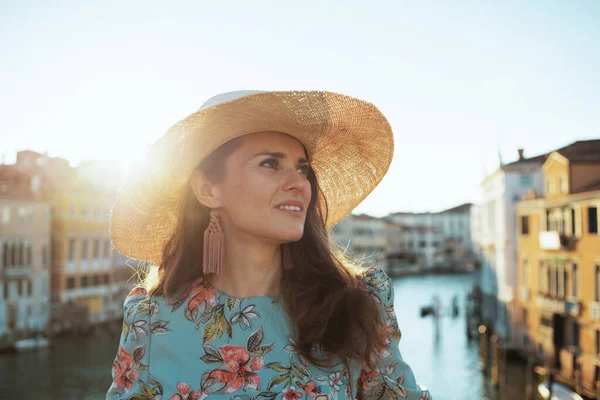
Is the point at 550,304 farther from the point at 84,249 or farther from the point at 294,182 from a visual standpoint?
the point at 84,249

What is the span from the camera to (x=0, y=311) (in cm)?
1545

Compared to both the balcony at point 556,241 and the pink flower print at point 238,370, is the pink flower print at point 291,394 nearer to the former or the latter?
the pink flower print at point 238,370

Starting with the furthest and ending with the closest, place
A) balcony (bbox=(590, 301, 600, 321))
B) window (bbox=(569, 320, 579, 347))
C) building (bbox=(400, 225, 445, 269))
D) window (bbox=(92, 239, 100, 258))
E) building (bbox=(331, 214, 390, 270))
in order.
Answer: building (bbox=(400, 225, 445, 269))
building (bbox=(331, 214, 390, 270))
window (bbox=(92, 239, 100, 258))
window (bbox=(569, 320, 579, 347))
balcony (bbox=(590, 301, 600, 321))

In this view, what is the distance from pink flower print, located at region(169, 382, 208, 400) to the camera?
1005 mm

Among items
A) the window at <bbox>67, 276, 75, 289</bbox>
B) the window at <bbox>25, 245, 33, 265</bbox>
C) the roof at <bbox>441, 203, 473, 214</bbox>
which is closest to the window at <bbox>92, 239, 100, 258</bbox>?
the window at <bbox>67, 276, 75, 289</bbox>

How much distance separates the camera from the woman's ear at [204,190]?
115 cm

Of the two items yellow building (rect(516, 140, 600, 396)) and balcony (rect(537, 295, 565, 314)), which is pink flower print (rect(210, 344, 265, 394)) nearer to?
yellow building (rect(516, 140, 600, 396))

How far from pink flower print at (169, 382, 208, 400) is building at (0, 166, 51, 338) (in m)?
14.8

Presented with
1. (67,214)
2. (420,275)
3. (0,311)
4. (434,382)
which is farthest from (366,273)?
(420,275)

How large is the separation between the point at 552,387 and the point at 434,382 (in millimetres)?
4285

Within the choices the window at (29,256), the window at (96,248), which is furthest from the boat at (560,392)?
the window at (96,248)

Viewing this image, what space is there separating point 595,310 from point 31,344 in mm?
12030

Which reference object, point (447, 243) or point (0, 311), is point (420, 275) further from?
point (0, 311)

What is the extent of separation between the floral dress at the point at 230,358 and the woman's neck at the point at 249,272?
24 millimetres
